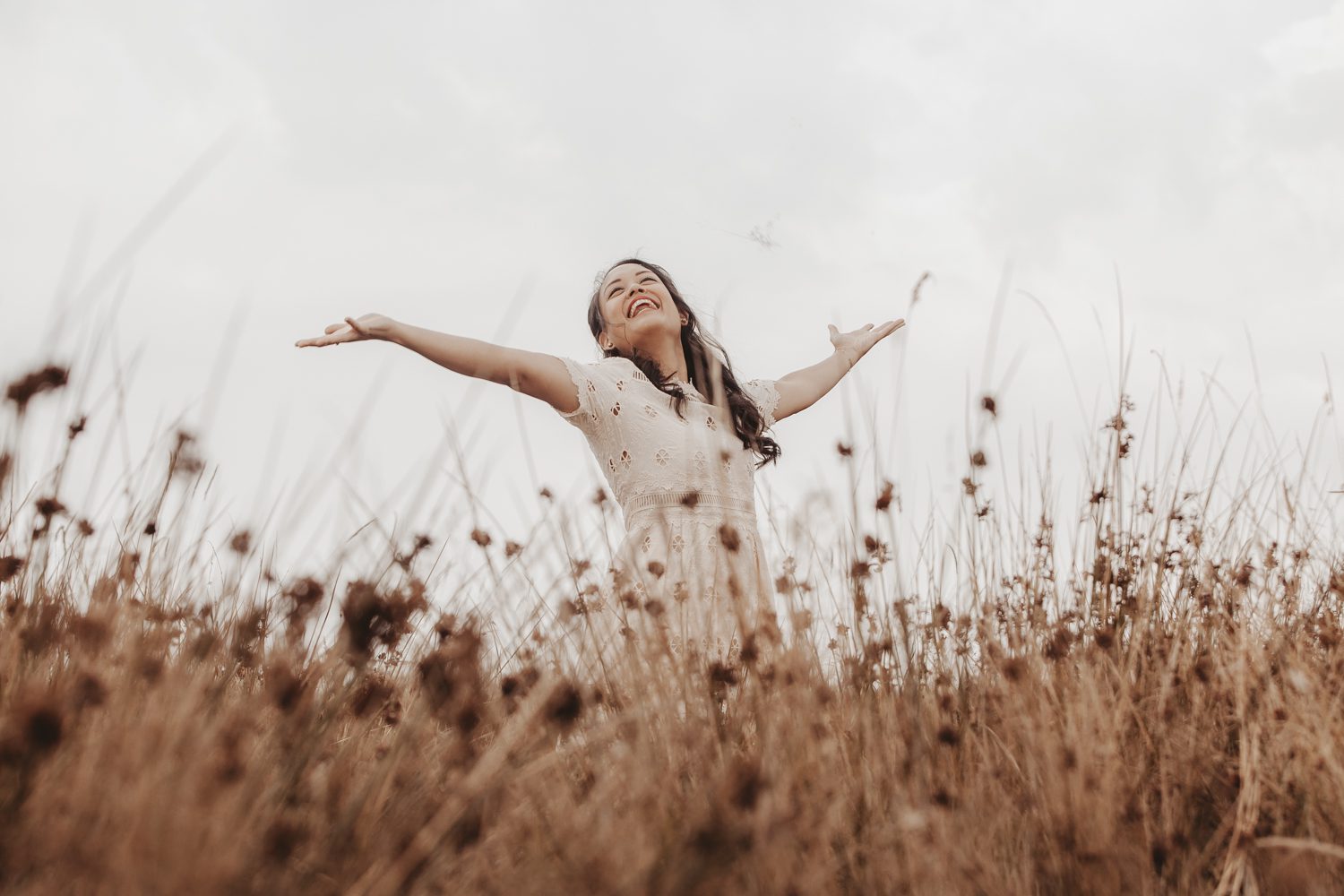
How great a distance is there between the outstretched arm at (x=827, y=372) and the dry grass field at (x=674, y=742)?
1665mm

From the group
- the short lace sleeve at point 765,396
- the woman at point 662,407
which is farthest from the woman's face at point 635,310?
the short lace sleeve at point 765,396

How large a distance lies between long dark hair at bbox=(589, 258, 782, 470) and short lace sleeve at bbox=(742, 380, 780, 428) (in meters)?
0.04

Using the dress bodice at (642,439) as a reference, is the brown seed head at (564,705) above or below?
below

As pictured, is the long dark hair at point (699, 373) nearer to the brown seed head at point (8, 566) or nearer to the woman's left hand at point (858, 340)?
the woman's left hand at point (858, 340)

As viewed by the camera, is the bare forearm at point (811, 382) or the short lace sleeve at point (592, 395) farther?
the bare forearm at point (811, 382)

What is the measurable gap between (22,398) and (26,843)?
2.71 ft

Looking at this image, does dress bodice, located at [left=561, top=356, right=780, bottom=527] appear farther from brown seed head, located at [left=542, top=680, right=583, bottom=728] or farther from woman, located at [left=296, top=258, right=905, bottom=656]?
brown seed head, located at [left=542, top=680, right=583, bottom=728]

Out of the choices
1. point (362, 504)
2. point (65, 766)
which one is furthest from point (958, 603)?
point (65, 766)

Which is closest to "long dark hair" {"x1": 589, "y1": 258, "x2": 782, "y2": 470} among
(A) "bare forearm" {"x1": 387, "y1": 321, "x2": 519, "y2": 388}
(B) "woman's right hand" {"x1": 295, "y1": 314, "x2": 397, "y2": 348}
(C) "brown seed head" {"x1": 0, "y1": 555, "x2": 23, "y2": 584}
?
(A) "bare forearm" {"x1": 387, "y1": 321, "x2": 519, "y2": 388}

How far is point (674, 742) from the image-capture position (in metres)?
1.63

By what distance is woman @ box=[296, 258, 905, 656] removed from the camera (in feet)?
9.00

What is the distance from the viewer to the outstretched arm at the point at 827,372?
4176mm

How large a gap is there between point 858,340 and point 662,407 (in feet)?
3.82

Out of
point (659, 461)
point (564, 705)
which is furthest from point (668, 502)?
point (564, 705)
